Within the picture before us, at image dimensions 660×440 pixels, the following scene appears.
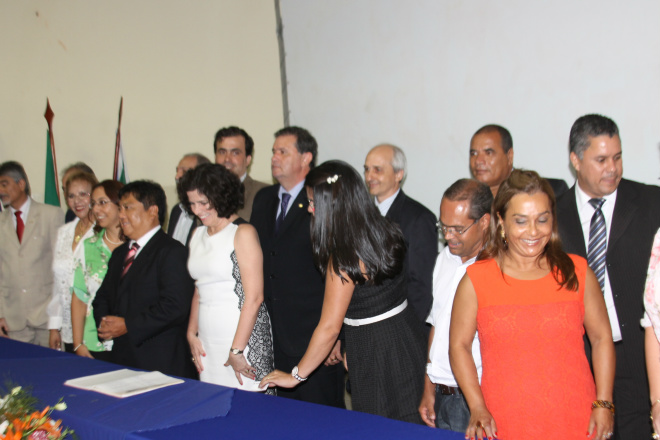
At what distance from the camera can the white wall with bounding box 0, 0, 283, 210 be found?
15.6 ft

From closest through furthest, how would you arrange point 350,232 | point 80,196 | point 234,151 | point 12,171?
point 350,232
point 80,196
point 234,151
point 12,171

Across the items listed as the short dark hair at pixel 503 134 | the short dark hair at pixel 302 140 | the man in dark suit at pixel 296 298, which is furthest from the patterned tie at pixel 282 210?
the short dark hair at pixel 503 134

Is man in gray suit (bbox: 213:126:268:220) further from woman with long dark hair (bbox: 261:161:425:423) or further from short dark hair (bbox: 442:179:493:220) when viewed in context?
short dark hair (bbox: 442:179:493:220)

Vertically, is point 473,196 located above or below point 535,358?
above

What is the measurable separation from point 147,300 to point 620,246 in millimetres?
2075

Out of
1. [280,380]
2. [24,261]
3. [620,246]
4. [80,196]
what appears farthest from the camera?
[24,261]

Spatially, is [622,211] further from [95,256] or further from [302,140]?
[95,256]

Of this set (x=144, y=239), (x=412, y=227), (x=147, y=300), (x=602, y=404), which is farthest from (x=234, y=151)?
(x=602, y=404)

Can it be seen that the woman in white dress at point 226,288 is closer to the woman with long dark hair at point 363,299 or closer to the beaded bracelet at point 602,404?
the woman with long dark hair at point 363,299

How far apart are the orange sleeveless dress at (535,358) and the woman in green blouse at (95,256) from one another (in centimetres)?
213

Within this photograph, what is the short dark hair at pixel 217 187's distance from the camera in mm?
2656

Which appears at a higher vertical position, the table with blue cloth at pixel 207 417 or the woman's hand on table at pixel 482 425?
the table with blue cloth at pixel 207 417

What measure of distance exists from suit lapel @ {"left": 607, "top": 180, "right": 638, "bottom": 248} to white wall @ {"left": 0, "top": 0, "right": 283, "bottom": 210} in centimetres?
364

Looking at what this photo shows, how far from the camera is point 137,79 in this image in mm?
5156
